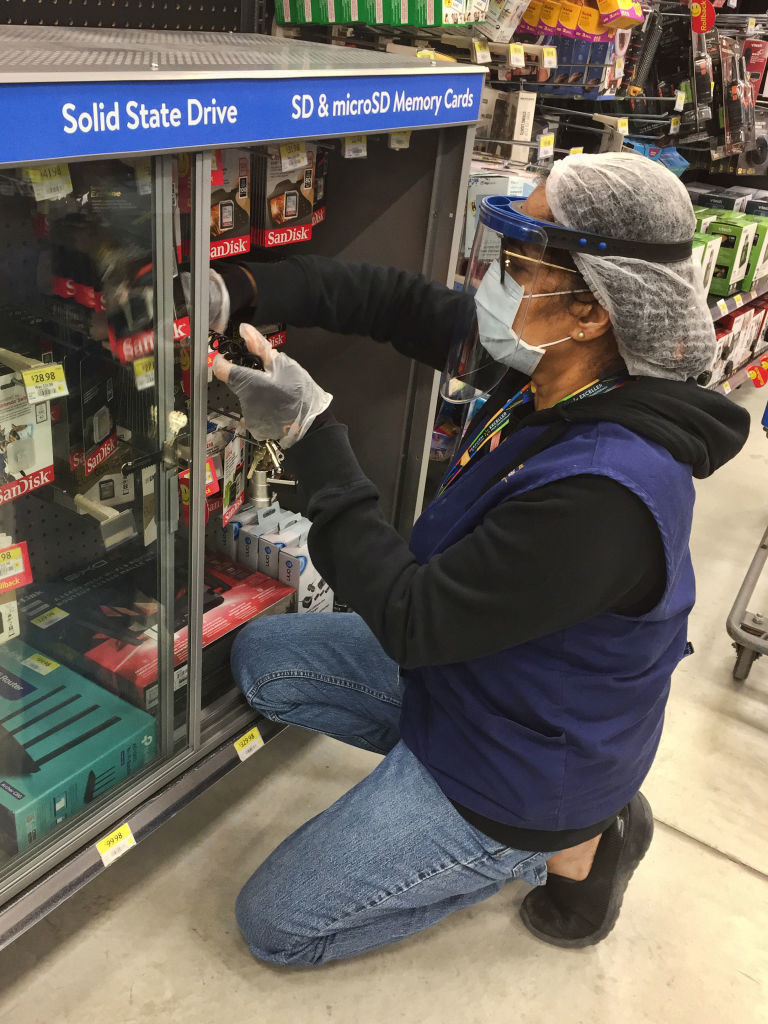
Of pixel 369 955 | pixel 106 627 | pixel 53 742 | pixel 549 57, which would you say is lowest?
pixel 369 955

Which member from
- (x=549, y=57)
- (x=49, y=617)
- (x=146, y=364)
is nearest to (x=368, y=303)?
(x=146, y=364)

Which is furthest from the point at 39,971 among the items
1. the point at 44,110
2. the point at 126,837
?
the point at 44,110

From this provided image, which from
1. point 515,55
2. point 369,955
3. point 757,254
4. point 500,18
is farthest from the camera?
point 757,254

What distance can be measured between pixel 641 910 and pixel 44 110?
2.06 m

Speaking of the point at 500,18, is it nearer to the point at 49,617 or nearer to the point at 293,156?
the point at 293,156

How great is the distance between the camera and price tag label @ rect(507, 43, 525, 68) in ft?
9.04

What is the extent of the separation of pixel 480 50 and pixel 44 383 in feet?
6.08

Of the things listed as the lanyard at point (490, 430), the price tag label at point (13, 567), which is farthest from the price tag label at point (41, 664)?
the lanyard at point (490, 430)

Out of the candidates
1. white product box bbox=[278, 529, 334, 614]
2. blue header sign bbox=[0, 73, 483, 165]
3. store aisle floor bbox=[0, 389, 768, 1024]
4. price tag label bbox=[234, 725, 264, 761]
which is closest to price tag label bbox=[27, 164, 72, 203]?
blue header sign bbox=[0, 73, 483, 165]

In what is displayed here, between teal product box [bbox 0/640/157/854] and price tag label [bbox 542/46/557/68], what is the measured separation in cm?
243

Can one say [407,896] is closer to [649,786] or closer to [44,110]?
[649,786]

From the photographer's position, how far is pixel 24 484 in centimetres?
159

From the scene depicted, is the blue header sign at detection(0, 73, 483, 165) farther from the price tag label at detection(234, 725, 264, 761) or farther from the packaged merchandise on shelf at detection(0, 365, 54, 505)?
the price tag label at detection(234, 725, 264, 761)

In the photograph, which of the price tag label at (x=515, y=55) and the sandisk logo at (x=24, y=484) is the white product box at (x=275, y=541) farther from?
the price tag label at (x=515, y=55)
